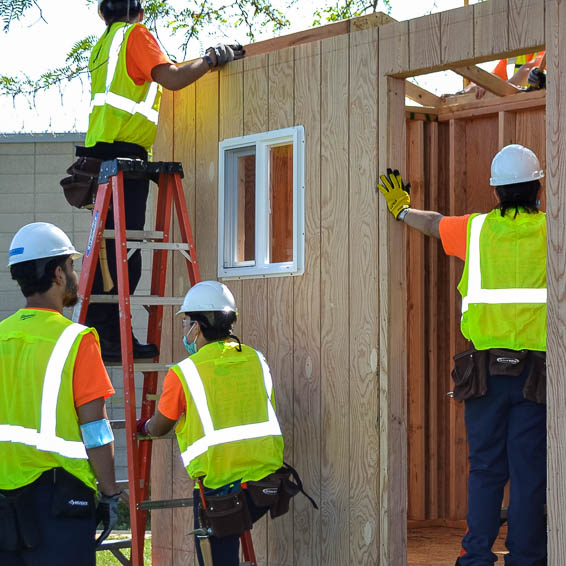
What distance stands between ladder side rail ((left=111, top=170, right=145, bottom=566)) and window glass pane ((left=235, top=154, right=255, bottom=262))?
0.90 m

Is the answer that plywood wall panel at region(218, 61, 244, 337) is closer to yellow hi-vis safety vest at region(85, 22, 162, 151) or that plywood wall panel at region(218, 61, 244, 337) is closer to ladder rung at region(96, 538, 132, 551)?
yellow hi-vis safety vest at region(85, 22, 162, 151)

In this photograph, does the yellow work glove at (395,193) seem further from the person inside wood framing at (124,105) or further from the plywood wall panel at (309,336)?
the person inside wood framing at (124,105)

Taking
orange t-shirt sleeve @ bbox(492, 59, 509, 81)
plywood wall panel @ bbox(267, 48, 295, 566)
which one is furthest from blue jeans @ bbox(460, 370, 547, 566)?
orange t-shirt sleeve @ bbox(492, 59, 509, 81)

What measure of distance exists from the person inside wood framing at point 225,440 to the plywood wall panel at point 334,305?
0.58m

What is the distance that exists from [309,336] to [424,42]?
180cm

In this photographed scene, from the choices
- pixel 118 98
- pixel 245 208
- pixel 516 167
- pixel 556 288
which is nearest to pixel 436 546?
pixel 245 208

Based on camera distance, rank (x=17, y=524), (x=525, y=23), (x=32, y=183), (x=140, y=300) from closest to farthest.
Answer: (x=17, y=524), (x=525, y=23), (x=140, y=300), (x=32, y=183)

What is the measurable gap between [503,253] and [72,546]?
2.59 metres

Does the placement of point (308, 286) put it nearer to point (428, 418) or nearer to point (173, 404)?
point (173, 404)

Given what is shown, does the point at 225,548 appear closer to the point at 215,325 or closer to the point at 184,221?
the point at 215,325

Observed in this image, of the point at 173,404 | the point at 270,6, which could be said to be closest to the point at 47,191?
the point at 270,6

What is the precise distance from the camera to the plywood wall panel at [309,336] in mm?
6133

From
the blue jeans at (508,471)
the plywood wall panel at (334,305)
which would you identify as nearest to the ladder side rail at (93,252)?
the plywood wall panel at (334,305)

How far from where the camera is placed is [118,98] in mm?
6387
